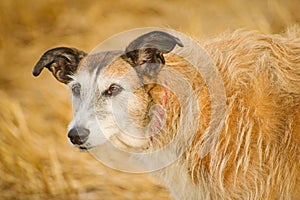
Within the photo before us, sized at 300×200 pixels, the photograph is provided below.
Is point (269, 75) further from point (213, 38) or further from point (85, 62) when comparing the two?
point (85, 62)

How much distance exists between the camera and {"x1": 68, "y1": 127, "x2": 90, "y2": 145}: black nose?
8.46ft

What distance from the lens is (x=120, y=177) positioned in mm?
3453

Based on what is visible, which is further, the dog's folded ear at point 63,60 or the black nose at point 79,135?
the dog's folded ear at point 63,60

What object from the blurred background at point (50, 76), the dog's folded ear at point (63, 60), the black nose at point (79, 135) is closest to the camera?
the black nose at point (79, 135)

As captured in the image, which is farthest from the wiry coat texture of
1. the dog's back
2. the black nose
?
the black nose

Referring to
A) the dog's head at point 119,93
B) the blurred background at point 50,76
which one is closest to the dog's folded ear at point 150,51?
the dog's head at point 119,93

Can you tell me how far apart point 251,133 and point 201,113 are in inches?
7.6

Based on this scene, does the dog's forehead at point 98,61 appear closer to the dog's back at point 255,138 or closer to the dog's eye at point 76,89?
the dog's eye at point 76,89

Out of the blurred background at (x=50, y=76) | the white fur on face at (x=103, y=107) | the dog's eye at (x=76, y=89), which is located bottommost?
the white fur on face at (x=103, y=107)

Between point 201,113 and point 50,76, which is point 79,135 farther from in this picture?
point 50,76

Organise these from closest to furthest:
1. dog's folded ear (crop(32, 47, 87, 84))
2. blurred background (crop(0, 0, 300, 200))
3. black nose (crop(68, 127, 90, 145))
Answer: black nose (crop(68, 127, 90, 145)), dog's folded ear (crop(32, 47, 87, 84)), blurred background (crop(0, 0, 300, 200))

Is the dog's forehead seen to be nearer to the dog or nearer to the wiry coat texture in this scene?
the dog

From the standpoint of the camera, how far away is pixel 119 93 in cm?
260

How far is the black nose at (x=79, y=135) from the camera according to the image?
258 cm
